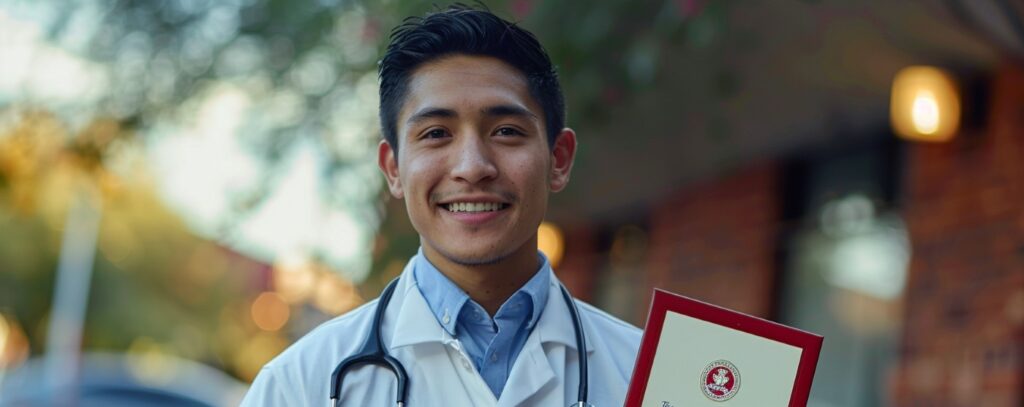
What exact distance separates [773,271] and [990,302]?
7.28 feet

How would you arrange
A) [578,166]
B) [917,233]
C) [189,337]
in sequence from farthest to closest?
[189,337] < [578,166] < [917,233]

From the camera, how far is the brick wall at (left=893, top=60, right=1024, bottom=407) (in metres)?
6.18

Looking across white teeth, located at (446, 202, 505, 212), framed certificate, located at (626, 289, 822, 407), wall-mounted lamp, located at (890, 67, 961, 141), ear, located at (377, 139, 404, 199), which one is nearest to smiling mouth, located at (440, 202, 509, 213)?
white teeth, located at (446, 202, 505, 212)

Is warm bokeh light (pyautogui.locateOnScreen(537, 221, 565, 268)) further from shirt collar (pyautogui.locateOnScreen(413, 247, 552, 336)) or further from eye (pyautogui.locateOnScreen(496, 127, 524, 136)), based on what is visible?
eye (pyautogui.locateOnScreen(496, 127, 524, 136))

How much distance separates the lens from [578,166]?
24.5 feet

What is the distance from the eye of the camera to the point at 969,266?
653 centimetres

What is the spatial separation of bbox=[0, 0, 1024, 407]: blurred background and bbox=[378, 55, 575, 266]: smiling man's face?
232 cm

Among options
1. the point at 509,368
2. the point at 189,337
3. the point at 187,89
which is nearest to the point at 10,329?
the point at 189,337

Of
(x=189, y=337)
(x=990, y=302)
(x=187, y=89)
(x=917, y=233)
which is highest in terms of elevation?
(x=189, y=337)

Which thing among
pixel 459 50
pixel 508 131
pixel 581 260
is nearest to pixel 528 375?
pixel 508 131

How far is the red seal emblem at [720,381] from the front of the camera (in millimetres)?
2635

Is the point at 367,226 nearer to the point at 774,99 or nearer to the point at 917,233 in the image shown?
the point at 774,99

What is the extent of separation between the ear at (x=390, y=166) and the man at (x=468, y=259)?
2cm

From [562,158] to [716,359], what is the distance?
592 millimetres
